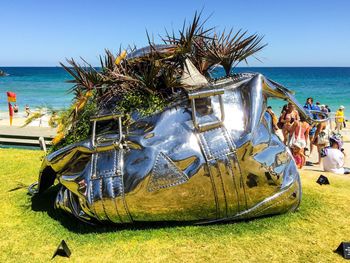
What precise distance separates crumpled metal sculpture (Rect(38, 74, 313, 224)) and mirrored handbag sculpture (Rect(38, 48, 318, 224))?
0.5 inches

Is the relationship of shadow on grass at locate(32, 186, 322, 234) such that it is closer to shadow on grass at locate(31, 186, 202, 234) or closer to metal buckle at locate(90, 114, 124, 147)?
shadow on grass at locate(31, 186, 202, 234)

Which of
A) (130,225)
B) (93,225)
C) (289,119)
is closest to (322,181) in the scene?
(130,225)

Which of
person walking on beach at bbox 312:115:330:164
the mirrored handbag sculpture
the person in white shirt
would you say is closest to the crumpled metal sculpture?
the mirrored handbag sculpture

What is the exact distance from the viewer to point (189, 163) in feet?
14.9

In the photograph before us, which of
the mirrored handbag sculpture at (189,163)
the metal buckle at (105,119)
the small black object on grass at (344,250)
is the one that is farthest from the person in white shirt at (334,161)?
the metal buckle at (105,119)

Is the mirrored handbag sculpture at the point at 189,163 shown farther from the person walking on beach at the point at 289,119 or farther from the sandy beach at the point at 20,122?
the sandy beach at the point at 20,122

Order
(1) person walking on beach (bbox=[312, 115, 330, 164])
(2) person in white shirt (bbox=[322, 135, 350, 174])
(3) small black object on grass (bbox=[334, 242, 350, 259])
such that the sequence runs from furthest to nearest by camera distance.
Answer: (1) person walking on beach (bbox=[312, 115, 330, 164]) → (2) person in white shirt (bbox=[322, 135, 350, 174]) → (3) small black object on grass (bbox=[334, 242, 350, 259])

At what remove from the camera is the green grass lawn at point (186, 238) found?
4375 mm

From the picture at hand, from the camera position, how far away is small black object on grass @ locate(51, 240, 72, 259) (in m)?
4.43

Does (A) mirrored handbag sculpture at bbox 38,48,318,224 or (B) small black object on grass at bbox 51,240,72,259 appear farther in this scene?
(A) mirrored handbag sculpture at bbox 38,48,318,224

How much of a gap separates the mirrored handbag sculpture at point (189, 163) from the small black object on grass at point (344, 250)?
0.92 meters

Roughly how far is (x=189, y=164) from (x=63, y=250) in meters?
1.77

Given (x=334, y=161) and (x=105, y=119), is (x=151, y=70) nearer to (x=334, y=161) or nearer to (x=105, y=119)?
(x=105, y=119)

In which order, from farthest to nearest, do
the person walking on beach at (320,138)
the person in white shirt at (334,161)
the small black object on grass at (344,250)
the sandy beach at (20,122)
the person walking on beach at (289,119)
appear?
the sandy beach at (20,122) → the person walking on beach at (320,138) → the person walking on beach at (289,119) → the person in white shirt at (334,161) → the small black object on grass at (344,250)
